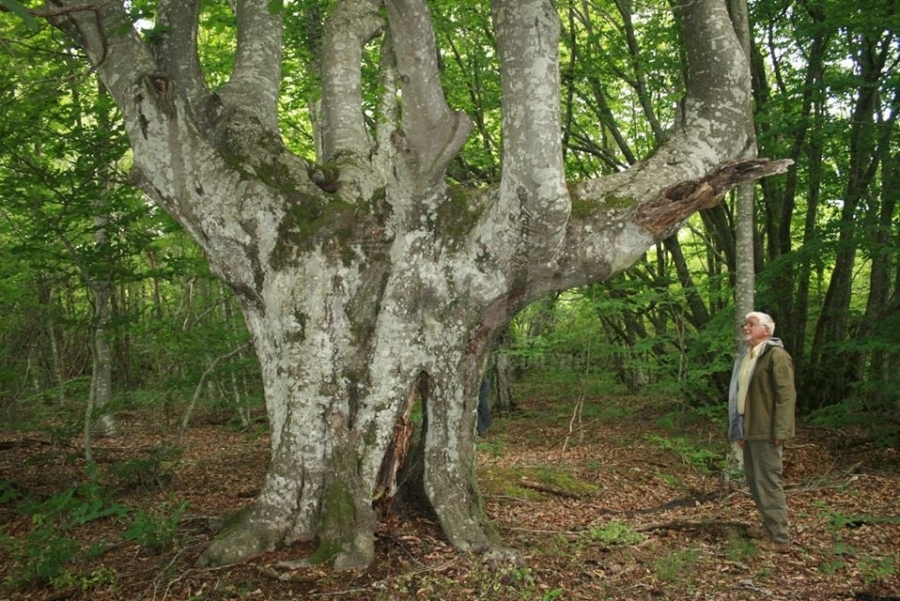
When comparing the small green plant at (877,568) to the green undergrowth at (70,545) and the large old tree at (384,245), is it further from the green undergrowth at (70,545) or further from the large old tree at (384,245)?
the green undergrowth at (70,545)

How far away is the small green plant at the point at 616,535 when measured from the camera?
452 centimetres

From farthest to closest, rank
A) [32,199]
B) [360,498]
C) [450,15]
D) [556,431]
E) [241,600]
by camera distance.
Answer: [556,431]
[450,15]
[32,199]
[360,498]
[241,600]

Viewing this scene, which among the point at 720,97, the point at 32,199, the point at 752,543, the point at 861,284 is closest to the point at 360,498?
A: the point at 752,543

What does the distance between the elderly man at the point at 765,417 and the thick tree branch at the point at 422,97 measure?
287 centimetres

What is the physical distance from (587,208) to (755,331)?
6.16 ft

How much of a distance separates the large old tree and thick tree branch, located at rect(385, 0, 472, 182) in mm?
12

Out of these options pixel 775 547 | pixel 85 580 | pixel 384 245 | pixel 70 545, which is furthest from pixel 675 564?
pixel 70 545

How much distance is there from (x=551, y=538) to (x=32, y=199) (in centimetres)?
561

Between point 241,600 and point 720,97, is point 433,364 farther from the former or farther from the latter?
point 720,97

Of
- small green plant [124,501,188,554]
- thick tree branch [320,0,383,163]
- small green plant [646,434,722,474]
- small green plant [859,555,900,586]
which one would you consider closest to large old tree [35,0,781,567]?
small green plant [124,501,188,554]

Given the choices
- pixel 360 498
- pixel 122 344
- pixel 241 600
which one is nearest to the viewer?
pixel 241 600

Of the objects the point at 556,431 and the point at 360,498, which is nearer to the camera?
the point at 360,498

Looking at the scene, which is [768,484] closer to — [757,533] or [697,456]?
[757,533]

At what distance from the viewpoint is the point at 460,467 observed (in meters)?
4.20
